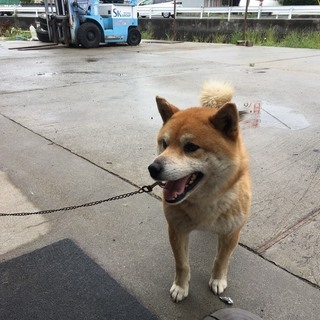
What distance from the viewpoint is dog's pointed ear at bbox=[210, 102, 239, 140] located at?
70.5 inches

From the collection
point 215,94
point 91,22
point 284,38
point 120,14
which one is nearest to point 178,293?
point 215,94

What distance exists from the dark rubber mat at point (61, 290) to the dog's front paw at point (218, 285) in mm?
→ 401

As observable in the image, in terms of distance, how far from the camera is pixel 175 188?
1.82 m

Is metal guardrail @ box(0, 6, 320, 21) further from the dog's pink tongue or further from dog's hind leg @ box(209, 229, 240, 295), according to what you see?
the dog's pink tongue

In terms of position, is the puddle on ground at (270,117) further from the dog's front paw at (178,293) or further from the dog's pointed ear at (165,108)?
the dog's front paw at (178,293)

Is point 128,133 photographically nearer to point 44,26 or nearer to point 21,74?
point 21,74

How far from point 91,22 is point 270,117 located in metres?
10.2

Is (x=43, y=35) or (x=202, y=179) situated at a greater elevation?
(x=202, y=179)

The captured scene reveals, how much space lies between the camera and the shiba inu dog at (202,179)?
1.77m

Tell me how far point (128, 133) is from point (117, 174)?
117 centimetres

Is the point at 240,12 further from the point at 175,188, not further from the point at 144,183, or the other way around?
the point at 175,188

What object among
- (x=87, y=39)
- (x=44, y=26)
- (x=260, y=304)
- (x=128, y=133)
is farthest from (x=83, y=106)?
(x=44, y=26)

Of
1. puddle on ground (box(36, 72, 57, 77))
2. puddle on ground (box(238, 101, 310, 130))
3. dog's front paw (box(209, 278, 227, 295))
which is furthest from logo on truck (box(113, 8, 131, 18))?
dog's front paw (box(209, 278, 227, 295))

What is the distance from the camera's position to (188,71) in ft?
28.2
